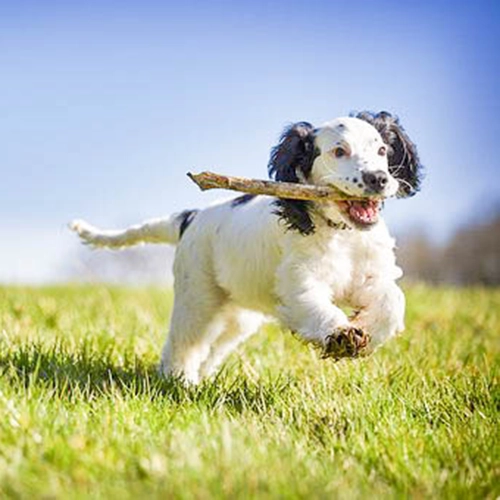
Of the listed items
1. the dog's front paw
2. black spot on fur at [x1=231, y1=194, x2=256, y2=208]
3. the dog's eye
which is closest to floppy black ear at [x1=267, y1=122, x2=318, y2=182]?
the dog's eye

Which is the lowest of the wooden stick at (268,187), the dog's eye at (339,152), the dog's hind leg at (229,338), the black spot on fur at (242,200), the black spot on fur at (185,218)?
the dog's hind leg at (229,338)

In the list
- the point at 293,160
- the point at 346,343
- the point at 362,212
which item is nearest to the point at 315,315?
the point at 346,343

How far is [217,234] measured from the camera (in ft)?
17.6

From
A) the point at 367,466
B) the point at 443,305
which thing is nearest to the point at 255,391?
the point at 367,466

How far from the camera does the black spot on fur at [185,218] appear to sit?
5805 millimetres

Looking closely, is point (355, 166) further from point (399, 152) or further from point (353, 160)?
point (399, 152)

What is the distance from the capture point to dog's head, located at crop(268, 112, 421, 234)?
14.3 feet

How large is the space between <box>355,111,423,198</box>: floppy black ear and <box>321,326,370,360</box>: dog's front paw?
3.57 feet

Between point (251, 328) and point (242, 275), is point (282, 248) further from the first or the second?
point (251, 328)

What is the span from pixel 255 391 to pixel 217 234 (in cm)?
113

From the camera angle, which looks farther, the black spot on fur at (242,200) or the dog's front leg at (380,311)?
the black spot on fur at (242,200)

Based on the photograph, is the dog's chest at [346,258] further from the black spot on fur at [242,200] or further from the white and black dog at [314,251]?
the black spot on fur at [242,200]

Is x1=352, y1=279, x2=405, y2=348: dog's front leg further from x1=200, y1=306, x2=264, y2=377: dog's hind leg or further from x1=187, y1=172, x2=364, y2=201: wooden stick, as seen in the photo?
x1=200, y1=306, x2=264, y2=377: dog's hind leg

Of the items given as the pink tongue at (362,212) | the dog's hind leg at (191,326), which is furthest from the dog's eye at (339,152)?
the dog's hind leg at (191,326)
